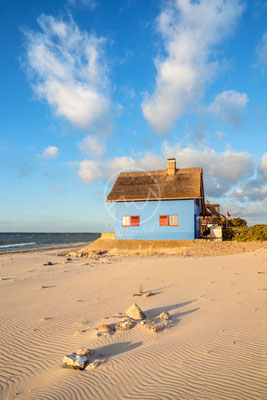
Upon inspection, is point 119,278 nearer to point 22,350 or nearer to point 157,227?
point 22,350

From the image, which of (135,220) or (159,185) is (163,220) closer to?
(135,220)

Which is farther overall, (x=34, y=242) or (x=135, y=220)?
(x=34, y=242)

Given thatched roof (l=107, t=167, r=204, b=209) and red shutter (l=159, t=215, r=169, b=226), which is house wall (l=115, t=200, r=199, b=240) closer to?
red shutter (l=159, t=215, r=169, b=226)

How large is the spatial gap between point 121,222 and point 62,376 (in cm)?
2210

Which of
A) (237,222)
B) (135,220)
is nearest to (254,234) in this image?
(135,220)

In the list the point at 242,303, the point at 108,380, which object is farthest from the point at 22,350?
the point at 242,303

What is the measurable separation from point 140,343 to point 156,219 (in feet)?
66.2

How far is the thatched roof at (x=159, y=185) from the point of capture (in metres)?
24.0

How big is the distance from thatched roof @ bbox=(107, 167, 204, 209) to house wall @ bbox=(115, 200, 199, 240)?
0.67 meters

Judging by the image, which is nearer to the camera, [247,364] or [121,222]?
[247,364]

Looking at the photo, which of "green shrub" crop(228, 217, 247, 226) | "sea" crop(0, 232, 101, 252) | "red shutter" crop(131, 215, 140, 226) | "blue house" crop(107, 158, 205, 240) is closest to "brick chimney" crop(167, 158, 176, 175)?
"blue house" crop(107, 158, 205, 240)

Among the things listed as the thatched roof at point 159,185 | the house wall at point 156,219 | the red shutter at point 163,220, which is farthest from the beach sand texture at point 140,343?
the thatched roof at point 159,185

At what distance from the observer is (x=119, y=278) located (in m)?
10.5

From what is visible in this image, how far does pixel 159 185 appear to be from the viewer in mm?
25469
